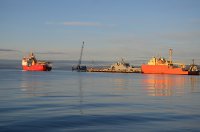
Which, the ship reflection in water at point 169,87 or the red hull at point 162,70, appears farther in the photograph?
the red hull at point 162,70

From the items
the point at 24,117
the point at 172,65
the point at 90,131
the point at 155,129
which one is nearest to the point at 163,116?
the point at 155,129

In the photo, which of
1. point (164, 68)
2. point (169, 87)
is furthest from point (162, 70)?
point (169, 87)

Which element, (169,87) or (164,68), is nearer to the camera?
(169,87)

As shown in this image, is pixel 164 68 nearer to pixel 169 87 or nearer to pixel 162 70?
pixel 162 70

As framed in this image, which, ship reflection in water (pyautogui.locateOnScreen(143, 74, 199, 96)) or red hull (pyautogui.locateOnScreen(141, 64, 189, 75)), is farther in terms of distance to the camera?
red hull (pyautogui.locateOnScreen(141, 64, 189, 75))

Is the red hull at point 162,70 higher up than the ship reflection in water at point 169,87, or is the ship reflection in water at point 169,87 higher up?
the red hull at point 162,70

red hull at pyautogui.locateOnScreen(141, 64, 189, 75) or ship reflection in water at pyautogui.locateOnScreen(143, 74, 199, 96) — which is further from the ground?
red hull at pyautogui.locateOnScreen(141, 64, 189, 75)

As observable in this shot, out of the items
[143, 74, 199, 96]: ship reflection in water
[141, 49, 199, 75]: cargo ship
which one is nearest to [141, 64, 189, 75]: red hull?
[141, 49, 199, 75]: cargo ship

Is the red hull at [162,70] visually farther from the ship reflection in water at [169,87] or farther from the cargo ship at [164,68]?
the ship reflection in water at [169,87]

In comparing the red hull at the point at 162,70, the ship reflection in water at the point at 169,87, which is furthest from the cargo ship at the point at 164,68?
the ship reflection in water at the point at 169,87

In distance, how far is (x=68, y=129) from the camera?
598 inches

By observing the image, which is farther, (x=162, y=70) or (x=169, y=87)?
(x=162, y=70)

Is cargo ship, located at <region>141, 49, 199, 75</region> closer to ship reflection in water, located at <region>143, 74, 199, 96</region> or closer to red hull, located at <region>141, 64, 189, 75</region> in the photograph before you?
red hull, located at <region>141, 64, 189, 75</region>

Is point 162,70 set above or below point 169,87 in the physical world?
above
